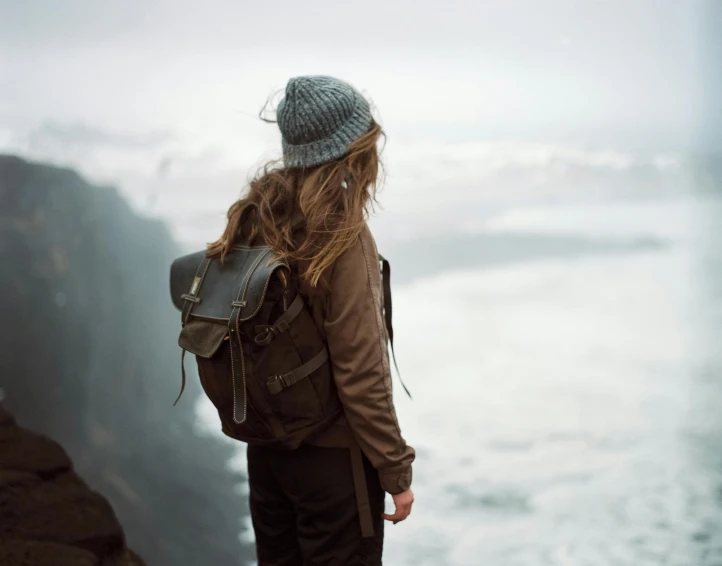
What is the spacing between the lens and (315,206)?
1.16 metres

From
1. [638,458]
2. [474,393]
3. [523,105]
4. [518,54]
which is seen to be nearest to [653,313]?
[638,458]

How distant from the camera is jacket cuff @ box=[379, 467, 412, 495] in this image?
1203 mm

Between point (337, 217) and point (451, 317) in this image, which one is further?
point (451, 317)

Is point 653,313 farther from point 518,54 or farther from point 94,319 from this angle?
point 94,319

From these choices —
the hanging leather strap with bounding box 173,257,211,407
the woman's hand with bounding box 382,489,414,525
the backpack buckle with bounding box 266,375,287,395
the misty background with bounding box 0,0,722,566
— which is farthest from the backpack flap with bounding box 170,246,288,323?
the misty background with bounding box 0,0,722,566

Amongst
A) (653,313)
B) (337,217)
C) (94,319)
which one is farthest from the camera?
(94,319)

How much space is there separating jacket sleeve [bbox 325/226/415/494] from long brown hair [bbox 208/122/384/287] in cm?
4

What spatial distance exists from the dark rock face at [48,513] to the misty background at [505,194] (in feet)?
0.90

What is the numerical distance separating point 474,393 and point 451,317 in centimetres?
24

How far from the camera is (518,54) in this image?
6.99 ft

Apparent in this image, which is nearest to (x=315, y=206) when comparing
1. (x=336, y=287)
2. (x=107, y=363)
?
(x=336, y=287)

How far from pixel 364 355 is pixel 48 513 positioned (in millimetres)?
1255

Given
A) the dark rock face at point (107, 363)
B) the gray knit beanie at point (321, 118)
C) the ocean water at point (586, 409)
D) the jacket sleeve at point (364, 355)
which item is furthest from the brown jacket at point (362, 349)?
the dark rock face at point (107, 363)

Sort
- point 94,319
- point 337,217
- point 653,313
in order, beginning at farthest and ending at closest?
point 94,319
point 653,313
point 337,217
